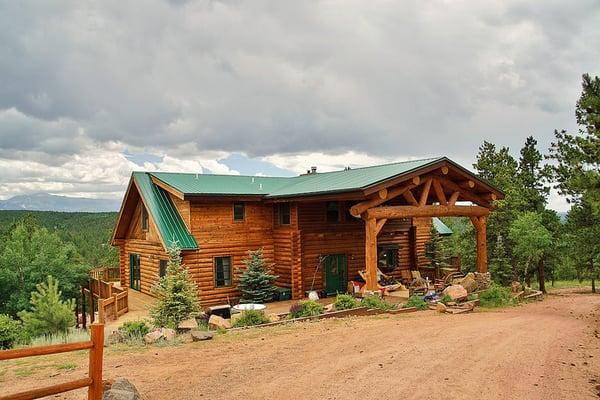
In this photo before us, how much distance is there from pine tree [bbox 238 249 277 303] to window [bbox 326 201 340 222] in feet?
12.3

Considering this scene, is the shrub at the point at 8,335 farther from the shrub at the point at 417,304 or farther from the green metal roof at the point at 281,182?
the shrub at the point at 417,304

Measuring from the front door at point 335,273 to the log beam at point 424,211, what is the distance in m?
5.02

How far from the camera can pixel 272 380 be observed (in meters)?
8.16

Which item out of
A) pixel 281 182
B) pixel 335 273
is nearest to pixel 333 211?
pixel 335 273

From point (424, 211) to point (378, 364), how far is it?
408 inches

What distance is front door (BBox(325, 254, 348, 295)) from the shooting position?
21625 mm

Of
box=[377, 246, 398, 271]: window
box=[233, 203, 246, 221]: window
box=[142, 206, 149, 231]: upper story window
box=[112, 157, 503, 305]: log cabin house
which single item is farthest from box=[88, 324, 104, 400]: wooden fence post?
box=[377, 246, 398, 271]: window

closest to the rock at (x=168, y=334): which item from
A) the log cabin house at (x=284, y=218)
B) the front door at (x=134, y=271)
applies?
the log cabin house at (x=284, y=218)

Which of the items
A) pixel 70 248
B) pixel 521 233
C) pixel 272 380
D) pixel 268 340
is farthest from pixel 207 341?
pixel 70 248

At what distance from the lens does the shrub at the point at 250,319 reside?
14266 mm

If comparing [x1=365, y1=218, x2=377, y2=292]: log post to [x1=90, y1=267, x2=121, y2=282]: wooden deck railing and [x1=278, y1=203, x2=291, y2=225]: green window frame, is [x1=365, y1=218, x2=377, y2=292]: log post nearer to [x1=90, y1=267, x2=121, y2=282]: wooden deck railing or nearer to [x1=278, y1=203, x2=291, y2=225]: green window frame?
[x1=278, y1=203, x2=291, y2=225]: green window frame

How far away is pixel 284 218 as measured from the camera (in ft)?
69.8

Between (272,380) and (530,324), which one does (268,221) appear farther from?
(272,380)

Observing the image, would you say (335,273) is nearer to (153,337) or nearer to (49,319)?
(153,337)
